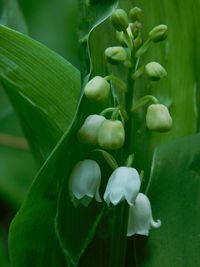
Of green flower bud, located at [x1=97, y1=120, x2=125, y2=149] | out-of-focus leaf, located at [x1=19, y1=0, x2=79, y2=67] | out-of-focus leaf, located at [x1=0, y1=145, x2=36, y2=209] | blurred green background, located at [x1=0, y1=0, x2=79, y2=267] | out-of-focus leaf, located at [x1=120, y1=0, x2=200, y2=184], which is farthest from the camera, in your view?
out-of-focus leaf, located at [x1=19, y1=0, x2=79, y2=67]

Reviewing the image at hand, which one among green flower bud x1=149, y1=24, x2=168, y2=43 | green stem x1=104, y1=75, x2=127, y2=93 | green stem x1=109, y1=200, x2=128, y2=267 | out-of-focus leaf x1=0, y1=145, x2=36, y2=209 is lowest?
out-of-focus leaf x1=0, y1=145, x2=36, y2=209

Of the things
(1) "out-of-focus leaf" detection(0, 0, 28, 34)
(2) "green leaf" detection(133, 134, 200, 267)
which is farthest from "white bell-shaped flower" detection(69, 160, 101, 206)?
(1) "out-of-focus leaf" detection(0, 0, 28, 34)

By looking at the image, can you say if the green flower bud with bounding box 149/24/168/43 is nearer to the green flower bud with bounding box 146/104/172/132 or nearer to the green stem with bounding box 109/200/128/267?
the green flower bud with bounding box 146/104/172/132

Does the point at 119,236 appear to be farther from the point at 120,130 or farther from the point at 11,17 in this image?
the point at 11,17

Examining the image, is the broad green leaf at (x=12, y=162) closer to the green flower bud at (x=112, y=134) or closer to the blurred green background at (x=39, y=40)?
the blurred green background at (x=39, y=40)

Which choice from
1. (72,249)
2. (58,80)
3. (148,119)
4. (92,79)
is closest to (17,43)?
(58,80)

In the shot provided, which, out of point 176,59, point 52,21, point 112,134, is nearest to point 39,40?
point 52,21

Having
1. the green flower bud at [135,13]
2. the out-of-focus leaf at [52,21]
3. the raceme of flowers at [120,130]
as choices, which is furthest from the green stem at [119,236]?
the out-of-focus leaf at [52,21]
